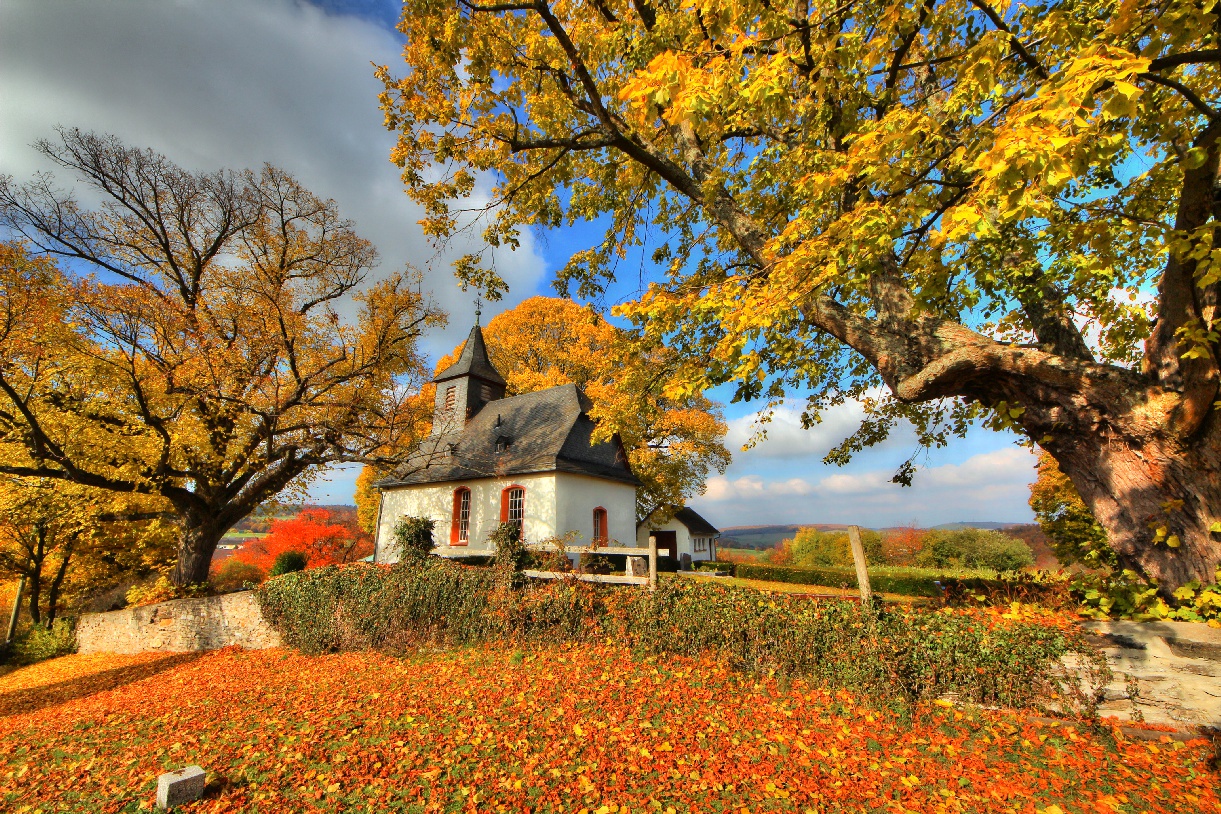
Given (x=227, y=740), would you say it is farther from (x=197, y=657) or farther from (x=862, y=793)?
(x=197, y=657)

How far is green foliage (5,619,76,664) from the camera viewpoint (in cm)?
1399

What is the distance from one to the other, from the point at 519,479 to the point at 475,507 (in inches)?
83.3

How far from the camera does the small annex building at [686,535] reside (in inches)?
1052

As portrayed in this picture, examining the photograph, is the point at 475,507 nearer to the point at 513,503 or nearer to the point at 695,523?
the point at 513,503

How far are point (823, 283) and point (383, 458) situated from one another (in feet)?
35.9

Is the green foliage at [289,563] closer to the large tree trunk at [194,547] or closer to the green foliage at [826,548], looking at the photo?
the large tree trunk at [194,547]

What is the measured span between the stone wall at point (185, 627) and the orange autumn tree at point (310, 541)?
8.38 metres

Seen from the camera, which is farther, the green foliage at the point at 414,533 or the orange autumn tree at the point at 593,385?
the orange autumn tree at the point at 593,385

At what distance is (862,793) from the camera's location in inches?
158

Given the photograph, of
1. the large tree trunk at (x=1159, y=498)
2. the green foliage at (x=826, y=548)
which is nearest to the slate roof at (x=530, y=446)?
the large tree trunk at (x=1159, y=498)

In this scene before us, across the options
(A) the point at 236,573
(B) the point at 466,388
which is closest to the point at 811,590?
(B) the point at 466,388

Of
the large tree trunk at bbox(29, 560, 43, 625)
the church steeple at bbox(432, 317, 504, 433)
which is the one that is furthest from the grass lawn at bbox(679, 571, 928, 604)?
the large tree trunk at bbox(29, 560, 43, 625)

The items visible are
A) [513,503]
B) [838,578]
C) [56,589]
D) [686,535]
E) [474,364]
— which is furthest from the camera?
[686,535]

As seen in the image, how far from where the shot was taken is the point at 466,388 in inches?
819
